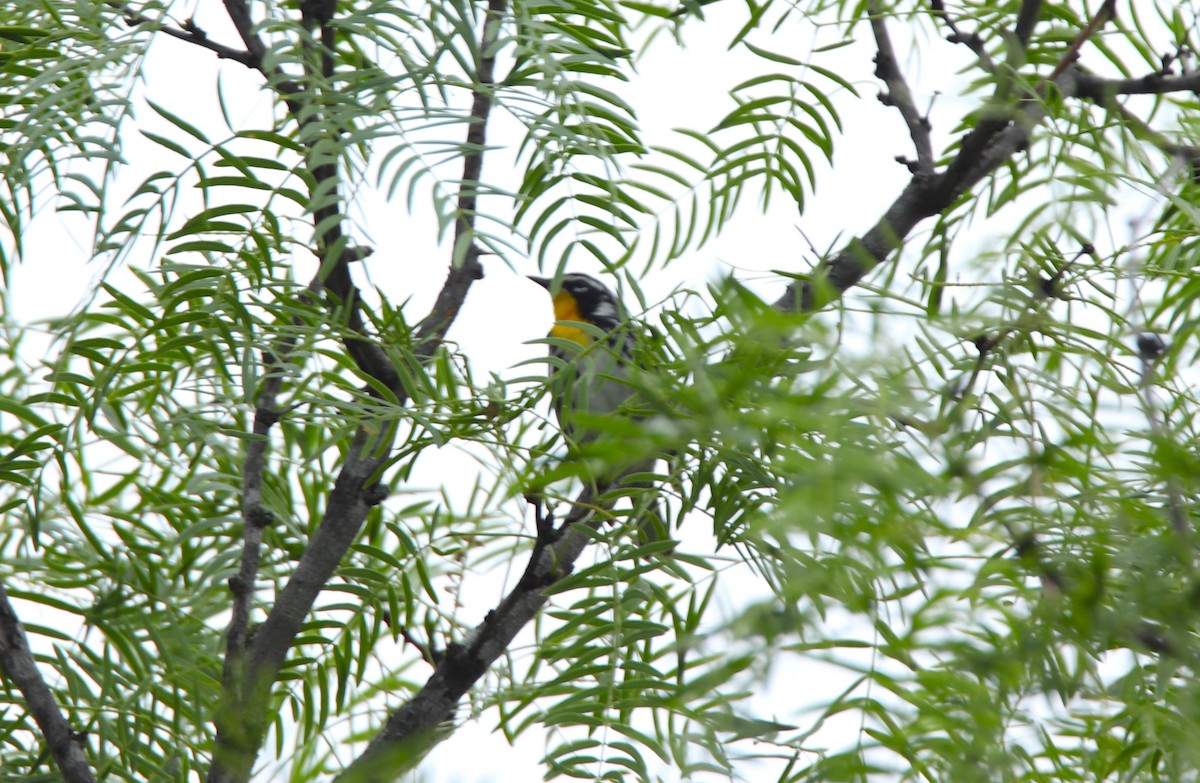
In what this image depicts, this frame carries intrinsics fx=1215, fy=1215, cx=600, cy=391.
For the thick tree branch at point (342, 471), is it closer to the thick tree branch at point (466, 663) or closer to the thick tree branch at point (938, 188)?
the thick tree branch at point (466, 663)

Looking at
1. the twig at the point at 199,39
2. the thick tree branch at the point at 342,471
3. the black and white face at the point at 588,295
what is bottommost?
the thick tree branch at the point at 342,471

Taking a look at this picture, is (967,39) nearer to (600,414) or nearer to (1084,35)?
(1084,35)

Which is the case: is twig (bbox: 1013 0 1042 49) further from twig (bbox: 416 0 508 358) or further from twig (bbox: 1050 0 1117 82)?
twig (bbox: 416 0 508 358)

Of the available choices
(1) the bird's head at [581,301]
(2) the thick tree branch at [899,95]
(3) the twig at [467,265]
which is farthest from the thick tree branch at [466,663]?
(1) the bird's head at [581,301]

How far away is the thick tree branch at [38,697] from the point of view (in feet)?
3.51

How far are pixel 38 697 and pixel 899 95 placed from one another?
3.12 ft

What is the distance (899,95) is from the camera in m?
1.10

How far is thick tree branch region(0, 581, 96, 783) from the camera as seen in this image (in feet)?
3.51

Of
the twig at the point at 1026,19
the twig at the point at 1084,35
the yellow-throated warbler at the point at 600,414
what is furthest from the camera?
the twig at the point at 1026,19

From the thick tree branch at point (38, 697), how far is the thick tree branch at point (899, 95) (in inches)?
35.4

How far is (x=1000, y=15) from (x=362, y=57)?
19.2 inches

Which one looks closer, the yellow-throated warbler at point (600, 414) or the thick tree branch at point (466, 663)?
the yellow-throated warbler at point (600, 414)

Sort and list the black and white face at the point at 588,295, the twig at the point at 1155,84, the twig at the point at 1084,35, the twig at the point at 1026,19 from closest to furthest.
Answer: the twig at the point at 1084,35 → the twig at the point at 1026,19 → the twig at the point at 1155,84 → the black and white face at the point at 588,295

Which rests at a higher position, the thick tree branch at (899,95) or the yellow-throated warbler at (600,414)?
the thick tree branch at (899,95)
